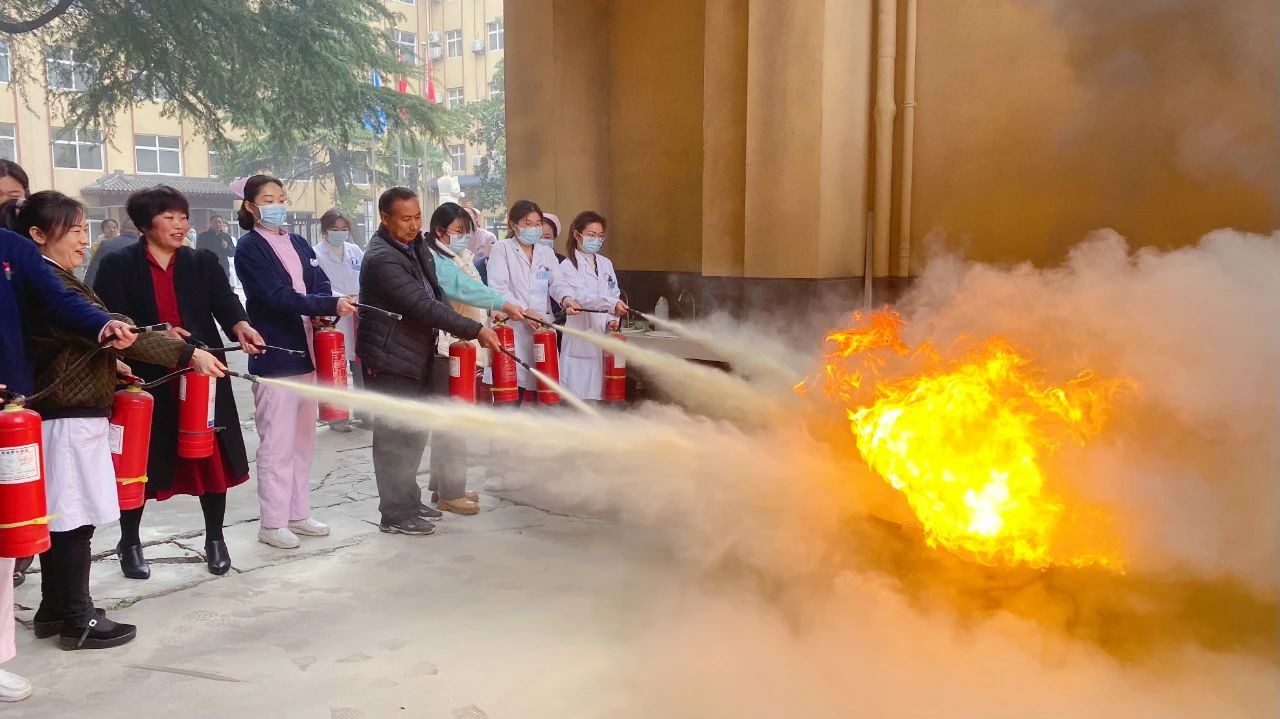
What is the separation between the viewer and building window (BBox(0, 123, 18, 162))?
101 ft

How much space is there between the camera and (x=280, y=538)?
17.1 ft

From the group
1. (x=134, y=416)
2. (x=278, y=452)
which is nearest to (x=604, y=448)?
(x=278, y=452)

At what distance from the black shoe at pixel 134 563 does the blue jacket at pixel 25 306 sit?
4.86 ft

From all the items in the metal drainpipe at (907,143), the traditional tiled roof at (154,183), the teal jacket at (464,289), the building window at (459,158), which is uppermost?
the building window at (459,158)

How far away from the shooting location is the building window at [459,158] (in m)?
45.8

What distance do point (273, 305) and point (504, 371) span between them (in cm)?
159

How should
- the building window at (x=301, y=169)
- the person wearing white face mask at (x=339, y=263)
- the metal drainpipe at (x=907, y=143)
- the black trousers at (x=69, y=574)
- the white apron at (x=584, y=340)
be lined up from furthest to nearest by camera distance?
the building window at (x=301, y=169)
the person wearing white face mask at (x=339, y=263)
the white apron at (x=584, y=340)
the metal drainpipe at (x=907, y=143)
the black trousers at (x=69, y=574)

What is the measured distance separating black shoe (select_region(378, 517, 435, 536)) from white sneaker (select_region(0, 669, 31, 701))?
2.23 metres

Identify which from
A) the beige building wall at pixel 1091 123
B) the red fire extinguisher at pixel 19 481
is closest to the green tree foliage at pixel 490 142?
the beige building wall at pixel 1091 123

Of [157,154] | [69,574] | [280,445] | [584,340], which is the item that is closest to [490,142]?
[157,154]

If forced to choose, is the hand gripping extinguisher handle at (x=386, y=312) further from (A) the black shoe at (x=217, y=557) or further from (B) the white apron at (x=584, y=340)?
(B) the white apron at (x=584, y=340)

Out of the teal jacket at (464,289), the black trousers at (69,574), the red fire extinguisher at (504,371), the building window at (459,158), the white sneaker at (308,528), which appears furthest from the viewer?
the building window at (459,158)

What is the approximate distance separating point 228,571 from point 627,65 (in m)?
5.47

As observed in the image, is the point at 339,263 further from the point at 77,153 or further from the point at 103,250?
the point at 77,153
